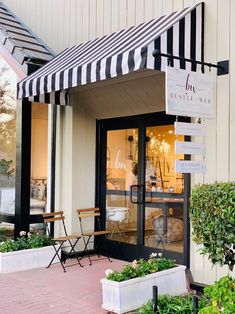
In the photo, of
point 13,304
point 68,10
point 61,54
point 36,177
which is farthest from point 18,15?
point 13,304

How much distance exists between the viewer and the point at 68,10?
8242mm

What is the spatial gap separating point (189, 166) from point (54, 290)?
8.02ft

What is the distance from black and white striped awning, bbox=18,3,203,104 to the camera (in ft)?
16.9

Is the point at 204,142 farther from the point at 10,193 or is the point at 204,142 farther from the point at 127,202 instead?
the point at 10,193

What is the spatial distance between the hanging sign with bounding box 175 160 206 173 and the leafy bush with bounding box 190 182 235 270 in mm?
1011

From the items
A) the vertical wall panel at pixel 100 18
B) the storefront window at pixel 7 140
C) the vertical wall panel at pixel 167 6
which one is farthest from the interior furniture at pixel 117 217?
the vertical wall panel at pixel 167 6

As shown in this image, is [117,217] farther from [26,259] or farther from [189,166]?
[189,166]

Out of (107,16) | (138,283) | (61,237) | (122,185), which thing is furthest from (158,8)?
(61,237)

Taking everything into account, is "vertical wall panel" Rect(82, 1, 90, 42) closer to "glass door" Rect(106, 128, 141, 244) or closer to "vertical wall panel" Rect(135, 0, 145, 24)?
"vertical wall panel" Rect(135, 0, 145, 24)

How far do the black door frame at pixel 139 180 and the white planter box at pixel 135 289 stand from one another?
0.78 metres

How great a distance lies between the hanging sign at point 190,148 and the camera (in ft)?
16.9

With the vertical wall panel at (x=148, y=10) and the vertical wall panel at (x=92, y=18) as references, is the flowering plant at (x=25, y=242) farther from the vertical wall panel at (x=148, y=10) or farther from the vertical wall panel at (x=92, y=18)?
the vertical wall panel at (x=148, y=10)

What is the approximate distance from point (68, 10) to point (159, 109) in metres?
2.80

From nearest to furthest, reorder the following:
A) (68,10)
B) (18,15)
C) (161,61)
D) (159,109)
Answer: (161,61) → (159,109) → (68,10) → (18,15)
